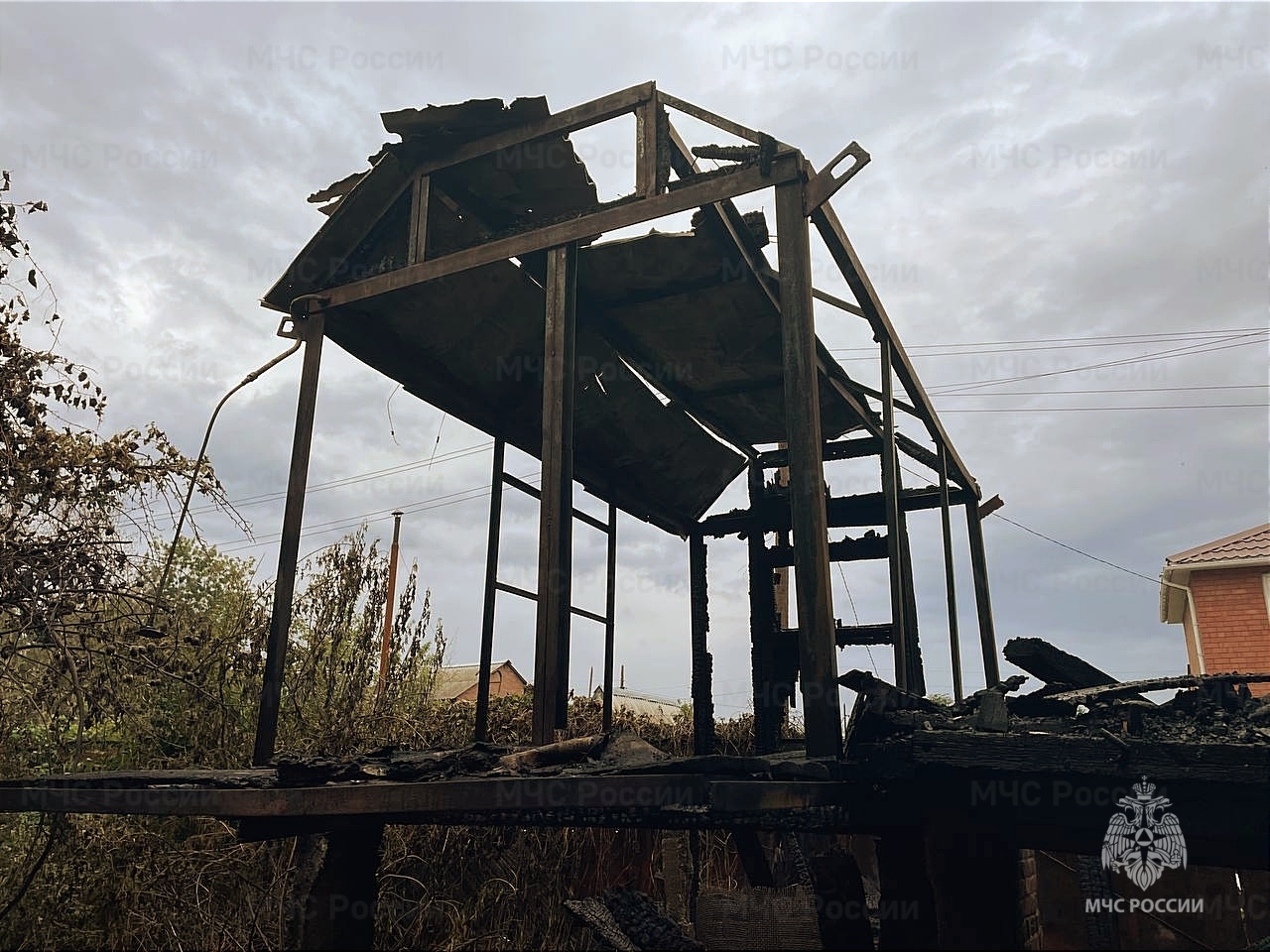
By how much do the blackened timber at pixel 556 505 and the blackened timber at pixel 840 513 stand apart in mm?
3251

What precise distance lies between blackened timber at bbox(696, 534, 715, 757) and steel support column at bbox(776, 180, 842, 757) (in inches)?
194

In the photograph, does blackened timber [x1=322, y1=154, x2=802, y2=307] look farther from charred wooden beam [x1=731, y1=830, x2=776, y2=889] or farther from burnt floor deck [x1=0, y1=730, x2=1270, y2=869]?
charred wooden beam [x1=731, y1=830, x2=776, y2=889]

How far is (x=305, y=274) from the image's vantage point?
20.0ft

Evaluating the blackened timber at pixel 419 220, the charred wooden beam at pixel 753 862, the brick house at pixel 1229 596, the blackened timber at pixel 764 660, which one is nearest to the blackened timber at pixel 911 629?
the blackened timber at pixel 764 660

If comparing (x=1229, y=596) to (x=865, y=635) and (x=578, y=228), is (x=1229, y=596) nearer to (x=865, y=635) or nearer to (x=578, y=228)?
(x=865, y=635)

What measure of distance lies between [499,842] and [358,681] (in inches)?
79.6

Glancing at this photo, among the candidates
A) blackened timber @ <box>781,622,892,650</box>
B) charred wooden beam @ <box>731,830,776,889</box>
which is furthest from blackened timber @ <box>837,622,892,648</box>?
charred wooden beam @ <box>731,830,776,889</box>

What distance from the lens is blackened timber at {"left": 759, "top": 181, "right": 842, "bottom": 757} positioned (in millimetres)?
3678

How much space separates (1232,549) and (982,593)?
934cm

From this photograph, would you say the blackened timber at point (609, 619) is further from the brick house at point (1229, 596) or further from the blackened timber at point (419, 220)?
the brick house at point (1229, 596)

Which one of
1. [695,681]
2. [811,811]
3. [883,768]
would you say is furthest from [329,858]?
[695,681]

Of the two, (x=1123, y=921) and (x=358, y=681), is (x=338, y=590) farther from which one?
(x=1123, y=921)

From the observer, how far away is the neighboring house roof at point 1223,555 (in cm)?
1494

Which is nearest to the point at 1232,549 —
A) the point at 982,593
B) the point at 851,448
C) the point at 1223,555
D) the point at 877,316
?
the point at 1223,555
